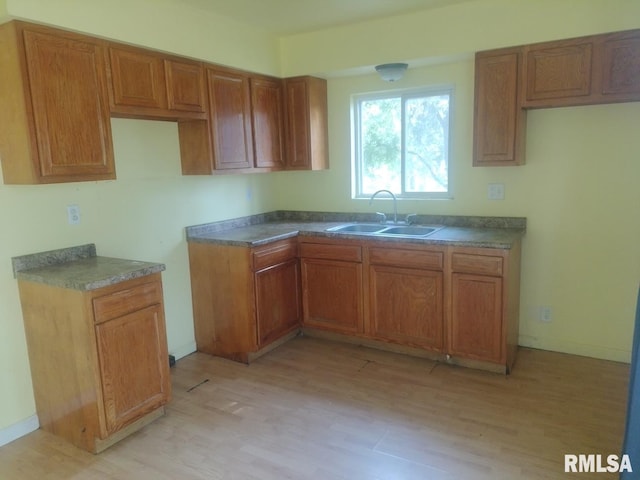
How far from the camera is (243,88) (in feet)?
11.8

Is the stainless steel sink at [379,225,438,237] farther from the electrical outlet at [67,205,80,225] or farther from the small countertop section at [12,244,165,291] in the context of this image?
the electrical outlet at [67,205,80,225]

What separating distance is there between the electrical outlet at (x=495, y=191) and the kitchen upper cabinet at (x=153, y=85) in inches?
86.8

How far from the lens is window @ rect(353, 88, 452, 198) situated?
3.70m

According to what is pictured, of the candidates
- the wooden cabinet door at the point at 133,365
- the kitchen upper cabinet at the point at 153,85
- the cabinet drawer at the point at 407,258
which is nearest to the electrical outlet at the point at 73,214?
the kitchen upper cabinet at the point at 153,85

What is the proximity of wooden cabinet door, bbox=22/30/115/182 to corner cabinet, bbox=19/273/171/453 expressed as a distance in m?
0.67

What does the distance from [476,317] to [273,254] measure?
1.53 m

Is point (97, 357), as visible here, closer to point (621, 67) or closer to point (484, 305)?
point (484, 305)

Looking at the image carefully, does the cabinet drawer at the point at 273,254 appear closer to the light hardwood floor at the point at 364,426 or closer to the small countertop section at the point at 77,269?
the light hardwood floor at the point at 364,426

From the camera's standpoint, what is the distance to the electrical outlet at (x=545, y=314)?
3.38 meters

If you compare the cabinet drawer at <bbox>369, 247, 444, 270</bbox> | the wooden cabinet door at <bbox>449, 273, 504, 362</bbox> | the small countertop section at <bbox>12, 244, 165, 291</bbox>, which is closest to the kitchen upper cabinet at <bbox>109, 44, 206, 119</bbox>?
the small countertop section at <bbox>12, 244, 165, 291</bbox>

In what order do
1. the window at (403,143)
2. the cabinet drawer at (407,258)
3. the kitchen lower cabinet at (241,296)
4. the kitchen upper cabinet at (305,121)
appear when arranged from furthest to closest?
1. the kitchen upper cabinet at (305,121)
2. the window at (403,143)
3. the kitchen lower cabinet at (241,296)
4. the cabinet drawer at (407,258)

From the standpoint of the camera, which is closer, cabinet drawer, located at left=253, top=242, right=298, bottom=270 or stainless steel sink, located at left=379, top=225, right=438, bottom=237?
cabinet drawer, located at left=253, top=242, right=298, bottom=270

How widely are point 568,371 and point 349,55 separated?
2.82 m

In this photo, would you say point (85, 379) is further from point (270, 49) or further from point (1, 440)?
point (270, 49)
